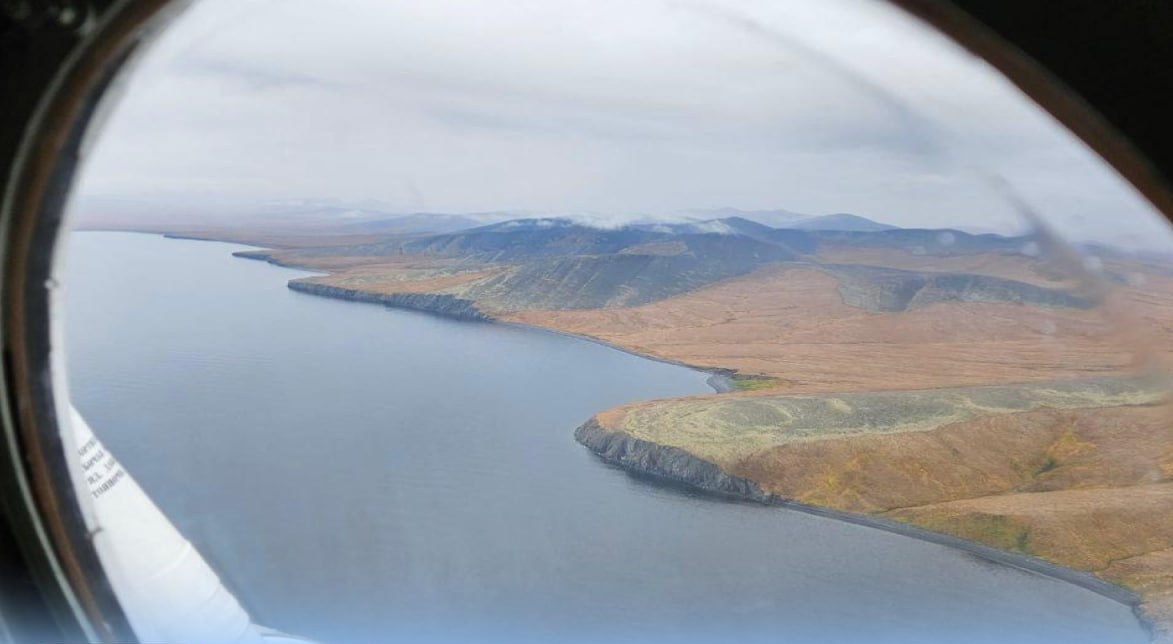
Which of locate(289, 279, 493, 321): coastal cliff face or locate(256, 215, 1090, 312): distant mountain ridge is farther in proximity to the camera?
locate(289, 279, 493, 321): coastal cliff face

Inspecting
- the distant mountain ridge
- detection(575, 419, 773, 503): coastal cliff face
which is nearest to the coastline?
detection(575, 419, 773, 503): coastal cliff face

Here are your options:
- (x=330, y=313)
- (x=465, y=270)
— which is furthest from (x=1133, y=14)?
(x=330, y=313)

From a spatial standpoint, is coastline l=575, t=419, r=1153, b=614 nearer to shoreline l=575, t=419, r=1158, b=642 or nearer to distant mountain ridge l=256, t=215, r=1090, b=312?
shoreline l=575, t=419, r=1158, b=642

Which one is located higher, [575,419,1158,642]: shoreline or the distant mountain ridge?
the distant mountain ridge

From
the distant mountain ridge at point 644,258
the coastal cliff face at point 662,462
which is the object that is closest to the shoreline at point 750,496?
the coastal cliff face at point 662,462

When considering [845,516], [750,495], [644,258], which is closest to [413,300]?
[644,258]

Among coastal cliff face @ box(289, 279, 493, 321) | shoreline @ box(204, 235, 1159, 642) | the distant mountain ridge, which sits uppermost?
the distant mountain ridge

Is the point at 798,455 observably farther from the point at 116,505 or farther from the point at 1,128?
the point at 1,128
